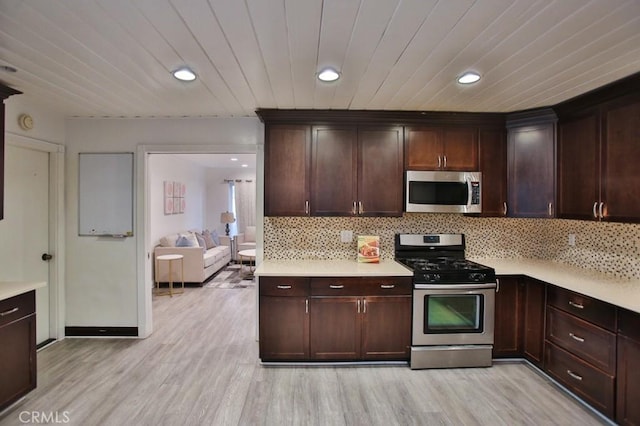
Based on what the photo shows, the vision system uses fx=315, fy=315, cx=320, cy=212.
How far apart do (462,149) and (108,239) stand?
153 inches

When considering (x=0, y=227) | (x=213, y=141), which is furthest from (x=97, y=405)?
(x=213, y=141)

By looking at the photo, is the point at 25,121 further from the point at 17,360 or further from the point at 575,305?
the point at 575,305

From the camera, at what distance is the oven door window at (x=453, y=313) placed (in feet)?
9.25

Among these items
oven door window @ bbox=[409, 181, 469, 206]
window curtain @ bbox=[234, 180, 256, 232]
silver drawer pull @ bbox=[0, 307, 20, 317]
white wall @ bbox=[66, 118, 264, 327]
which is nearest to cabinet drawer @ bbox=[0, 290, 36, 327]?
silver drawer pull @ bbox=[0, 307, 20, 317]

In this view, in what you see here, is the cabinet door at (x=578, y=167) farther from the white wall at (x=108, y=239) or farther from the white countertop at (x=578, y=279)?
the white wall at (x=108, y=239)

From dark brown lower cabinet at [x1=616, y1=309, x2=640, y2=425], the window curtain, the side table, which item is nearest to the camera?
dark brown lower cabinet at [x1=616, y1=309, x2=640, y2=425]

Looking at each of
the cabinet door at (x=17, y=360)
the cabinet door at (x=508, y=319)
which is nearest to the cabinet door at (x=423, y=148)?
the cabinet door at (x=508, y=319)

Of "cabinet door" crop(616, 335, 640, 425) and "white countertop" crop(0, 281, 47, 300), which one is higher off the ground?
"white countertop" crop(0, 281, 47, 300)

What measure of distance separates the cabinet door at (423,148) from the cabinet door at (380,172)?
93mm

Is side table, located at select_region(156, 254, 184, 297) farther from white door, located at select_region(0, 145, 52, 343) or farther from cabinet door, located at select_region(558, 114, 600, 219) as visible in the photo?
cabinet door, located at select_region(558, 114, 600, 219)

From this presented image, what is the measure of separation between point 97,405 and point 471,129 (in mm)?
3988

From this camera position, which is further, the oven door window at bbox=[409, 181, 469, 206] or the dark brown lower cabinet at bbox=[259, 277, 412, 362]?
the oven door window at bbox=[409, 181, 469, 206]

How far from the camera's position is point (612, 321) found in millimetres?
2082

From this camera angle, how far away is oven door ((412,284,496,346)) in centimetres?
281
